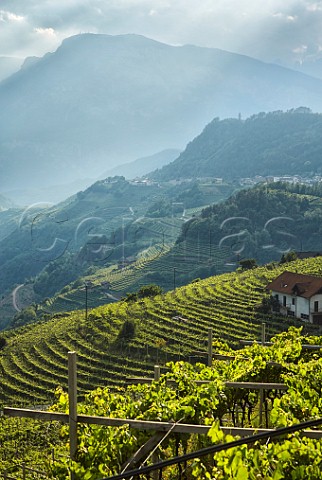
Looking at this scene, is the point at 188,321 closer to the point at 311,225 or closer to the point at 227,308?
the point at 227,308

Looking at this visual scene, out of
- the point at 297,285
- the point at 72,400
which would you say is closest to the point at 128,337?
the point at 297,285

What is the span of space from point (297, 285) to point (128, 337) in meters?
13.6

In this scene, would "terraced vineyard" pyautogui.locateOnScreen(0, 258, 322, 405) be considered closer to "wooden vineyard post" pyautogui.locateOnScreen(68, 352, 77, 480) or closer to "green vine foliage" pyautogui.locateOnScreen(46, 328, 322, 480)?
"green vine foliage" pyautogui.locateOnScreen(46, 328, 322, 480)

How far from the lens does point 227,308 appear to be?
137 feet

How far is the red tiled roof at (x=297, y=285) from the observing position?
4006cm

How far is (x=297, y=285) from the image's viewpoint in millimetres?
40781

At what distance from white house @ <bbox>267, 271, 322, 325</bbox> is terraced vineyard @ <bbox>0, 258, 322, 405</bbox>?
5.94 ft

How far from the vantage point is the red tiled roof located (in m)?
40.1

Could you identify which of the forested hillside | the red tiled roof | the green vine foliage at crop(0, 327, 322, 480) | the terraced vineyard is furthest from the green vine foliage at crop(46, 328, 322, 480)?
the forested hillside

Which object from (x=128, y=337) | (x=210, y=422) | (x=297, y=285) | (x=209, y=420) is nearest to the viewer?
(x=209, y=420)

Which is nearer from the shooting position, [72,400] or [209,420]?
[72,400]

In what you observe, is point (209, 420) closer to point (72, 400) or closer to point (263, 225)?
point (72, 400)

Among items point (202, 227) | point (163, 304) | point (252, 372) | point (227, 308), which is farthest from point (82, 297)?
point (252, 372)

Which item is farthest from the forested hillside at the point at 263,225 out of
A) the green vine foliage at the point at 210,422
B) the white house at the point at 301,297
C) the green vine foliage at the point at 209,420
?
the green vine foliage at the point at 210,422
